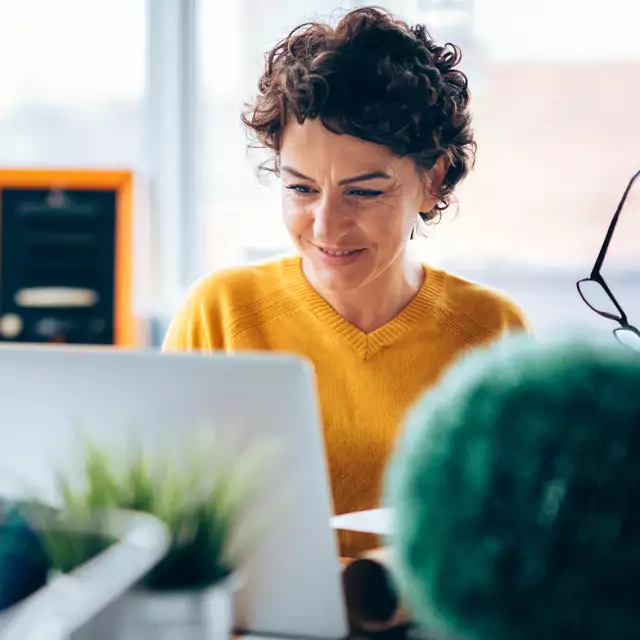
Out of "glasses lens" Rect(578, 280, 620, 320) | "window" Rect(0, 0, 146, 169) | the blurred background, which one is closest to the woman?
"glasses lens" Rect(578, 280, 620, 320)

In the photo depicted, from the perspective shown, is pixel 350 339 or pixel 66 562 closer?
pixel 66 562

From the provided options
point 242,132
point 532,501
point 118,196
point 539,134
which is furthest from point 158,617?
point 539,134

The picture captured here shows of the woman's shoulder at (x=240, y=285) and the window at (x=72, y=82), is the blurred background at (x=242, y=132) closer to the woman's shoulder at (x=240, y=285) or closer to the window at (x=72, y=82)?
the window at (x=72, y=82)

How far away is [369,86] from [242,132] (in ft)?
4.86

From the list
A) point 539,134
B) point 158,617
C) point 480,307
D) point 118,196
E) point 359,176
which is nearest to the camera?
point 158,617

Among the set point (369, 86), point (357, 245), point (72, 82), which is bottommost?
point (357, 245)

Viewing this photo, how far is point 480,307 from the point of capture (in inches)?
60.7

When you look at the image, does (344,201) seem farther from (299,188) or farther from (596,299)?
(596,299)

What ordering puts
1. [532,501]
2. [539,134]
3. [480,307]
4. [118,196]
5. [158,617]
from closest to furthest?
[532,501] → [158,617] → [480,307] → [118,196] → [539,134]

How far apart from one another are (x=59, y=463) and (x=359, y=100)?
0.80 metres

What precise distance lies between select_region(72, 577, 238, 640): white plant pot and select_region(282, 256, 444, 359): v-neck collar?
0.81 meters

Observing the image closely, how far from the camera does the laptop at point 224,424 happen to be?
2.24 feet

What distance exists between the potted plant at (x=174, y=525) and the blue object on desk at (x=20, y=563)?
2cm

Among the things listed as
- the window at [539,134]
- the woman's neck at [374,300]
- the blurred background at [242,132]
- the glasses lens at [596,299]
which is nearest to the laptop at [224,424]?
the glasses lens at [596,299]
